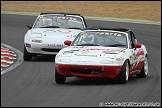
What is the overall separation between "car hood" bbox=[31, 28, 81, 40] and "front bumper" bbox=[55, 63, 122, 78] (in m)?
5.85

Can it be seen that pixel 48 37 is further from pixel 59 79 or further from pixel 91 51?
pixel 59 79

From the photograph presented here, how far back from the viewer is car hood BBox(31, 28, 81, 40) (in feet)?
62.7

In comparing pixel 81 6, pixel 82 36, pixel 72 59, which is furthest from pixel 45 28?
pixel 81 6

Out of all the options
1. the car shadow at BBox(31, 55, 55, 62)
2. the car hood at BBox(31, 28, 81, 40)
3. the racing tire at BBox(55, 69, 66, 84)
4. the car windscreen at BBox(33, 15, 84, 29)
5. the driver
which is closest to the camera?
the racing tire at BBox(55, 69, 66, 84)

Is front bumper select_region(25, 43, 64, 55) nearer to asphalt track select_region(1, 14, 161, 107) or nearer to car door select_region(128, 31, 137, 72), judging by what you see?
asphalt track select_region(1, 14, 161, 107)

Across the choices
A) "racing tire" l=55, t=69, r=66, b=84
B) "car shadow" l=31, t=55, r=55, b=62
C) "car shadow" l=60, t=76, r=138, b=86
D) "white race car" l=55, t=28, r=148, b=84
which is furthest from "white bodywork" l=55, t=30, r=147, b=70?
"car shadow" l=31, t=55, r=55, b=62

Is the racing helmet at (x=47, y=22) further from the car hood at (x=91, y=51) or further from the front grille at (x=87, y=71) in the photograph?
the front grille at (x=87, y=71)

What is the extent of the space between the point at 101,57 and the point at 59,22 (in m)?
7.27

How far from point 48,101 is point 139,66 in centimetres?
471

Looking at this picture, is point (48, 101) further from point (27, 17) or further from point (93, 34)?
point (27, 17)

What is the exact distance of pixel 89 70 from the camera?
13.2 meters

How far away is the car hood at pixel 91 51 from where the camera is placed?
1337cm

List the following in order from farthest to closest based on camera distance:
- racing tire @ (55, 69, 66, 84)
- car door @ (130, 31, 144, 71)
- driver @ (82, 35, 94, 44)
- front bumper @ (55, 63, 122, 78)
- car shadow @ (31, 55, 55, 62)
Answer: car shadow @ (31, 55, 55, 62) → driver @ (82, 35, 94, 44) → car door @ (130, 31, 144, 71) → racing tire @ (55, 69, 66, 84) → front bumper @ (55, 63, 122, 78)

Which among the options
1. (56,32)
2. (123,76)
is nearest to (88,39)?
(123,76)
